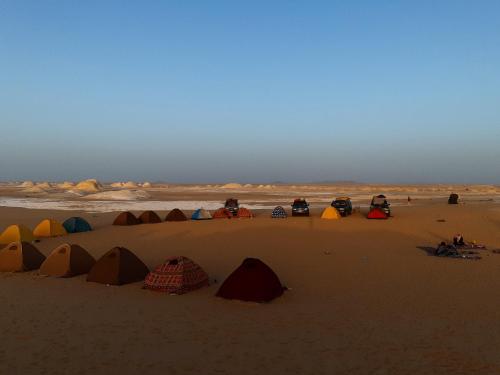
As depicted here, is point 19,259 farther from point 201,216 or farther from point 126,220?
point 201,216

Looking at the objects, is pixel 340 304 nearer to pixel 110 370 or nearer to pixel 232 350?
pixel 232 350

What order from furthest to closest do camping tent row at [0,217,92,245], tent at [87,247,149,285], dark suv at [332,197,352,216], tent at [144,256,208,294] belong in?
1. dark suv at [332,197,352,216]
2. camping tent row at [0,217,92,245]
3. tent at [87,247,149,285]
4. tent at [144,256,208,294]

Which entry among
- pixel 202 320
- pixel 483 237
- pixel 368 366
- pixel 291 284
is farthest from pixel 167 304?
pixel 483 237

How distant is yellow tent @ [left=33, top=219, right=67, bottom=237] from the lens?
75.3ft

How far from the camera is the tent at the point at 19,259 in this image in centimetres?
1441

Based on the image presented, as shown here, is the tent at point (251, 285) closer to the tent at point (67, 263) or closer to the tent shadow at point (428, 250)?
the tent at point (67, 263)

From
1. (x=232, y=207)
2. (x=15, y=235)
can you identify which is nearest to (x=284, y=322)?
(x=15, y=235)

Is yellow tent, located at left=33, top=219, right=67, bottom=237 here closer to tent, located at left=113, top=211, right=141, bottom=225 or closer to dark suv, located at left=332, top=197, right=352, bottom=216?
tent, located at left=113, top=211, right=141, bottom=225

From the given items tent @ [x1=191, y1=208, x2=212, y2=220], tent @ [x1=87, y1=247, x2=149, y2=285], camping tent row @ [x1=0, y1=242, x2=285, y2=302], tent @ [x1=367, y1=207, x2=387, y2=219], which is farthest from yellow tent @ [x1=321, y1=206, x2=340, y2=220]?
tent @ [x1=87, y1=247, x2=149, y2=285]

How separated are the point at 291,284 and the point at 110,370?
6957mm

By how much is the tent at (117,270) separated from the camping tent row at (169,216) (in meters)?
15.8

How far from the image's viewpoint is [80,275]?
45.4ft

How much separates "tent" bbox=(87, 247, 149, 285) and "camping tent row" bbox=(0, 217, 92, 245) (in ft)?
31.0

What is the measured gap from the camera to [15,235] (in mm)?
20219
